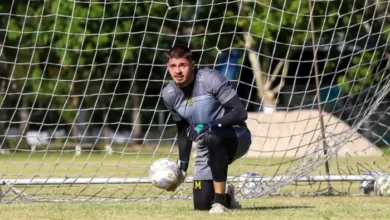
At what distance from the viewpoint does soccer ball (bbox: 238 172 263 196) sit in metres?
Answer: 10.6

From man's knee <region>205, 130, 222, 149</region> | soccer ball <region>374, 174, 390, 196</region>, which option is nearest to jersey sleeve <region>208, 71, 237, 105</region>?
man's knee <region>205, 130, 222, 149</region>

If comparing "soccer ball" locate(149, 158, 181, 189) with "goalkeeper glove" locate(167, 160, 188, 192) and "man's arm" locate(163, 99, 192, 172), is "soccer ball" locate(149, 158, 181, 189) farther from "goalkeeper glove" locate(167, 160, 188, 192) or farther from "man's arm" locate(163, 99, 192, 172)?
"man's arm" locate(163, 99, 192, 172)

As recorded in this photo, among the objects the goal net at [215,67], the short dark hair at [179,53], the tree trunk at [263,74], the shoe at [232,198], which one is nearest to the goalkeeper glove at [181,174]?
the shoe at [232,198]

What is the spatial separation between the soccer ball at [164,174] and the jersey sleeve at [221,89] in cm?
67

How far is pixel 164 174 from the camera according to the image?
8.53 m

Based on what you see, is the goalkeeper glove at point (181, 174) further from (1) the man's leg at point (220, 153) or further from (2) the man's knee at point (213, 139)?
(2) the man's knee at point (213, 139)

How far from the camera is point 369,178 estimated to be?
1103 centimetres

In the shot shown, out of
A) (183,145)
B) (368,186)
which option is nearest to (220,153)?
(183,145)

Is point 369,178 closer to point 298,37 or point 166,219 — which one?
point 166,219

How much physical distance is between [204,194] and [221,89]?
0.89 m

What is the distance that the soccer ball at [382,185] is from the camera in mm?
10719

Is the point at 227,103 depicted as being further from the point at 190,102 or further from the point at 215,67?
the point at 215,67

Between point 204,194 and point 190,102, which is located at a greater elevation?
point 190,102

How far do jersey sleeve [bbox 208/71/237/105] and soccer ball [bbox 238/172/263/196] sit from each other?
2.21 meters
